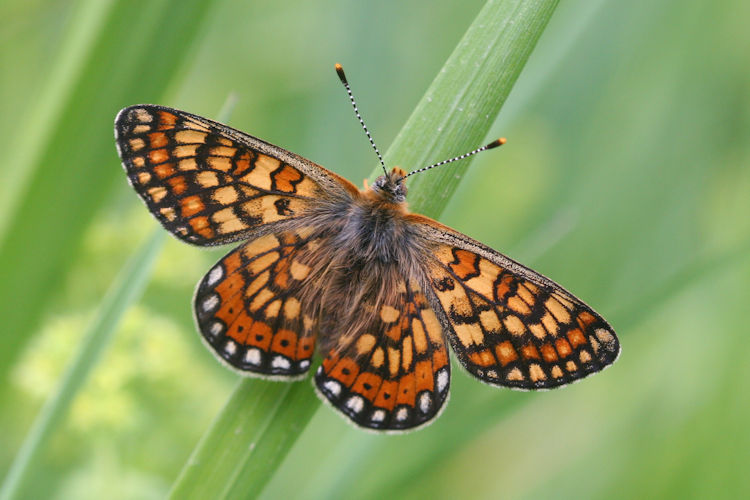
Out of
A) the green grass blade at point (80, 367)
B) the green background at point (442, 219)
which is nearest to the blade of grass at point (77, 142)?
the green background at point (442, 219)

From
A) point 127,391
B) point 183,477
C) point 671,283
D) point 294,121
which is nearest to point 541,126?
point 294,121

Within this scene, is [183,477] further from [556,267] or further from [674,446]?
[556,267]

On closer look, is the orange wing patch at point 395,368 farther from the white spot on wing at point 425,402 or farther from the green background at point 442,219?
the green background at point 442,219

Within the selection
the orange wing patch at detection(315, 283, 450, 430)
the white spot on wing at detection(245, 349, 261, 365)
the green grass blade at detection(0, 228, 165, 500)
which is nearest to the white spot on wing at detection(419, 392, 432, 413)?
the orange wing patch at detection(315, 283, 450, 430)

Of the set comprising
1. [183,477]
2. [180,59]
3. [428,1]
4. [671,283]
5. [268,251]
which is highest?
[428,1]

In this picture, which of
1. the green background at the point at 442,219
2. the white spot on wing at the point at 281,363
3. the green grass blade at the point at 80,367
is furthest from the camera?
the green background at the point at 442,219

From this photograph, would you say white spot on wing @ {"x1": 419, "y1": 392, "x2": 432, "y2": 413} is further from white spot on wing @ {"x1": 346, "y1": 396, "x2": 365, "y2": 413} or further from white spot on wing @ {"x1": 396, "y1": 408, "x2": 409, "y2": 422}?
white spot on wing @ {"x1": 346, "y1": 396, "x2": 365, "y2": 413}

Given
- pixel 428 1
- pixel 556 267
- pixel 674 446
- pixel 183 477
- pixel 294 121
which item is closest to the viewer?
pixel 183 477
